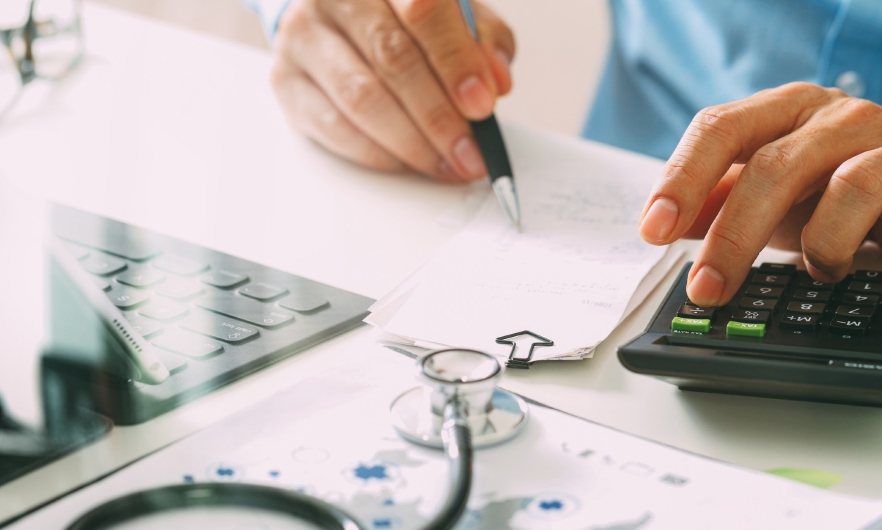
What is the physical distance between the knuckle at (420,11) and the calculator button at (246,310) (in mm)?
318

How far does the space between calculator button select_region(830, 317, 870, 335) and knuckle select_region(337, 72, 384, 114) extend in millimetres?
403

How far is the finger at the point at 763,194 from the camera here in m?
0.42

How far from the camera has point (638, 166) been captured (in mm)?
671

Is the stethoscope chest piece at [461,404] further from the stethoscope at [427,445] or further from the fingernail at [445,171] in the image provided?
the fingernail at [445,171]

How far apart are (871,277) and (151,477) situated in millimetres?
342

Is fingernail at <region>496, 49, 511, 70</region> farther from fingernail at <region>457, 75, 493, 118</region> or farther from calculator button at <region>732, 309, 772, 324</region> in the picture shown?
calculator button at <region>732, 309, 772, 324</region>

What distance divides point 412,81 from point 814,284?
350mm

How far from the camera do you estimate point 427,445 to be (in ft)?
1.02

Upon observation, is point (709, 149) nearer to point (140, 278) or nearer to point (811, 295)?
point (811, 295)

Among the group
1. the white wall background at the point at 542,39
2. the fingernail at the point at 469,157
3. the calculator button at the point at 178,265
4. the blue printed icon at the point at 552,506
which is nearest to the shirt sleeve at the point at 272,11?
the fingernail at the point at 469,157

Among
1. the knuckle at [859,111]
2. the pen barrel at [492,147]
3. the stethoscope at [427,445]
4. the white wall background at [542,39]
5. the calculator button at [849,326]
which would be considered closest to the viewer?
the stethoscope at [427,445]

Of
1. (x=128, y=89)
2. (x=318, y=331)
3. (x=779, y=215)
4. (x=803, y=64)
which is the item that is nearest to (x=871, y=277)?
(x=779, y=215)

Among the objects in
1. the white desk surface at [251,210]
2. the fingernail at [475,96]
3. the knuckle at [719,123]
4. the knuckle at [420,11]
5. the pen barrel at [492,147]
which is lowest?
the white desk surface at [251,210]

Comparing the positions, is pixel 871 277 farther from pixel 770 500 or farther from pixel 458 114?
pixel 458 114
